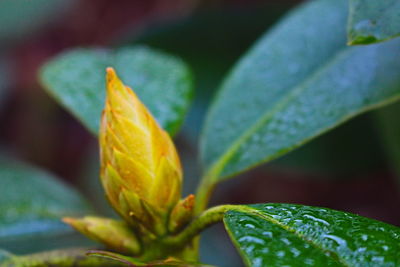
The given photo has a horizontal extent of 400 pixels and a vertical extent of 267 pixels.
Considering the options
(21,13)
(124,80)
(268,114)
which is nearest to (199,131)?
(124,80)

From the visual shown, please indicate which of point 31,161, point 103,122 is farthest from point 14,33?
point 103,122

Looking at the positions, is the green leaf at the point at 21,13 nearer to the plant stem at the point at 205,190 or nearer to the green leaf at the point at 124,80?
the green leaf at the point at 124,80

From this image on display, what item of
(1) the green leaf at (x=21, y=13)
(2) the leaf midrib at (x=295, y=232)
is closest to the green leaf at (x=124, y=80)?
(2) the leaf midrib at (x=295, y=232)

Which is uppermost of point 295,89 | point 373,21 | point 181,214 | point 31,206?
point 373,21

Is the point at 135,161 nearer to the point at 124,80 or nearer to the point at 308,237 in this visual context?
the point at 308,237

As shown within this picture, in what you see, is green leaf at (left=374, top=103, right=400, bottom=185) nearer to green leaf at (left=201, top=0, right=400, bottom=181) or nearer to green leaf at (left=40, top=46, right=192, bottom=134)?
green leaf at (left=201, top=0, right=400, bottom=181)

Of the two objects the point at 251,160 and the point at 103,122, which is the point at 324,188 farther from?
the point at 103,122
